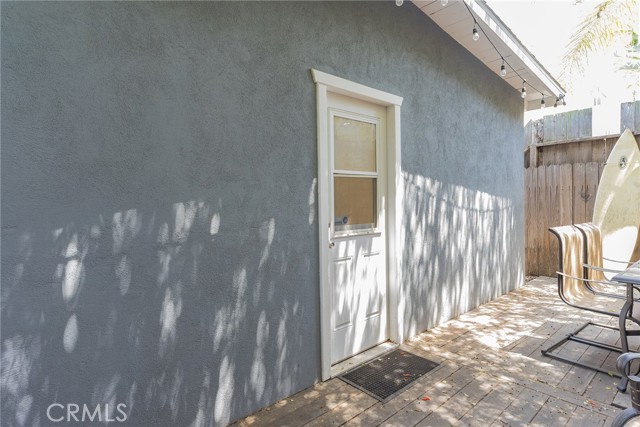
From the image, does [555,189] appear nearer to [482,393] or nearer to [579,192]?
[579,192]

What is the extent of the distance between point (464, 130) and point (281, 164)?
114 inches

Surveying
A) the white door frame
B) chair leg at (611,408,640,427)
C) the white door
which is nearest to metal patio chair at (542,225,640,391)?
the white door frame

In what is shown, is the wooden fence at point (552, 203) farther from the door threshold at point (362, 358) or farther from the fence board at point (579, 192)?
the door threshold at point (362, 358)

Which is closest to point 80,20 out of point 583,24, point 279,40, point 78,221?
point 78,221

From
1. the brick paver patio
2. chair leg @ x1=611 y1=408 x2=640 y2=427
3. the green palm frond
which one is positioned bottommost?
the brick paver patio

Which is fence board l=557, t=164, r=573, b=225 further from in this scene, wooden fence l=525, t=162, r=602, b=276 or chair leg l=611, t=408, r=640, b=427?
chair leg l=611, t=408, r=640, b=427

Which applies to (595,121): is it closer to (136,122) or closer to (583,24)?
(583,24)

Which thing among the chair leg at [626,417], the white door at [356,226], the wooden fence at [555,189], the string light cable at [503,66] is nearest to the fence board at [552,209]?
the wooden fence at [555,189]

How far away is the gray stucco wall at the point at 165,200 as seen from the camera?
1.51 metres

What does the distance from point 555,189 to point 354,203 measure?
493cm

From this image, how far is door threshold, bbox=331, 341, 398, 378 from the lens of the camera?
283 centimetres

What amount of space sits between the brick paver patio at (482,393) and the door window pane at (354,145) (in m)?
1.77

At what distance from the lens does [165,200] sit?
74.3 inches

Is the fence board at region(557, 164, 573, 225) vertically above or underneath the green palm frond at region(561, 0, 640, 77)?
underneath
